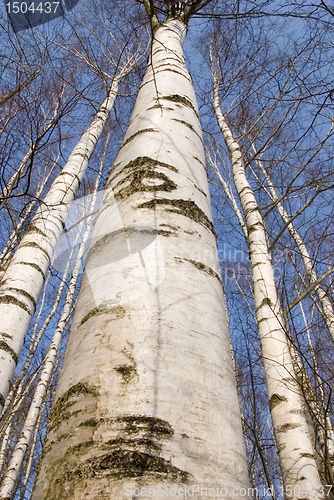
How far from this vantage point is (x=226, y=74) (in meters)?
5.68

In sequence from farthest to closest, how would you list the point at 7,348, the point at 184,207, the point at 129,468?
the point at 7,348
the point at 184,207
the point at 129,468

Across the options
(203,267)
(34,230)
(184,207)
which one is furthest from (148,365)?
(34,230)

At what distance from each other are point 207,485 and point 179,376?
0.51ft

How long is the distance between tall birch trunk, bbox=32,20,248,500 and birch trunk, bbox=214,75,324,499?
0.76m

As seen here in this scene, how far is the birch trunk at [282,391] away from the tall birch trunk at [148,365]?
76cm

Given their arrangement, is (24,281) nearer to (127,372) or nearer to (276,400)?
(127,372)

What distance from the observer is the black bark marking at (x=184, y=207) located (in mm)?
832

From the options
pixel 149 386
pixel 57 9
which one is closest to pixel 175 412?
pixel 149 386

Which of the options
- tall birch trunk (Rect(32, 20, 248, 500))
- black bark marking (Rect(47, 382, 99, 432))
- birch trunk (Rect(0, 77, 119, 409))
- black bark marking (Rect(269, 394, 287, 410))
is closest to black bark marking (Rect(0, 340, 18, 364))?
birch trunk (Rect(0, 77, 119, 409))

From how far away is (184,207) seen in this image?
85 centimetres

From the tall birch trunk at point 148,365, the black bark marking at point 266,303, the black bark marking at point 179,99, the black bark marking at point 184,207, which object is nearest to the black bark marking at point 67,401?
the tall birch trunk at point 148,365

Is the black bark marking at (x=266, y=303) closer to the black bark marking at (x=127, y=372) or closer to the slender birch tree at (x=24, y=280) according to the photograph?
the slender birch tree at (x=24, y=280)

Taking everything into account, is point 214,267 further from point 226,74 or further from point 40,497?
point 226,74

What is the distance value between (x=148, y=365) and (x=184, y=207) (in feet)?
1.51
